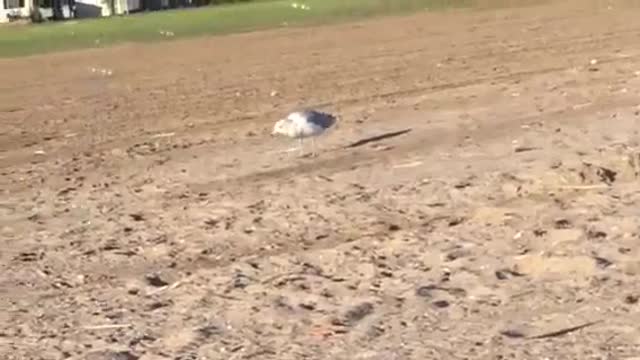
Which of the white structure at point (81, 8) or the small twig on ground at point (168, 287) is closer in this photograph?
the small twig on ground at point (168, 287)

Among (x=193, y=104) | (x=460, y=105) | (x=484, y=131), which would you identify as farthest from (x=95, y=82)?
(x=484, y=131)

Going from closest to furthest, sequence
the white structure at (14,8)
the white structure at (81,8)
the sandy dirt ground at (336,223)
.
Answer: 1. the sandy dirt ground at (336,223)
2. the white structure at (14,8)
3. the white structure at (81,8)

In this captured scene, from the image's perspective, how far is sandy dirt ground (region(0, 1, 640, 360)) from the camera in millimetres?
8062

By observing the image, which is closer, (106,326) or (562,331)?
(562,331)

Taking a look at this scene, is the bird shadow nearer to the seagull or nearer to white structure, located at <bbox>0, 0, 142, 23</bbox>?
the seagull

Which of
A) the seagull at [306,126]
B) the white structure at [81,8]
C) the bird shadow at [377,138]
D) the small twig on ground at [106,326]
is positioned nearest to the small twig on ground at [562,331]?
the small twig on ground at [106,326]

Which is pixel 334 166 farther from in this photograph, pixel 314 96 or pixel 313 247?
pixel 314 96

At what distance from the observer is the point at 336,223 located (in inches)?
441

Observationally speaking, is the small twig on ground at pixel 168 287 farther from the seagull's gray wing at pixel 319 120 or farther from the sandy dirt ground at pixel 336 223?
the seagull's gray wing at pixel 319 120

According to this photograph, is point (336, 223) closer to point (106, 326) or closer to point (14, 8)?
point (106, 326)

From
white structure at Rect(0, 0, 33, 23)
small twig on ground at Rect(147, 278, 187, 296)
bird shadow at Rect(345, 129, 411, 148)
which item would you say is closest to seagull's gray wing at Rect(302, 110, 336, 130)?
bird shadow at Rect(345, 129, 411, 148)

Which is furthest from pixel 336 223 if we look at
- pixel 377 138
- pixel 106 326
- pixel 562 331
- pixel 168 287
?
pixel 377 138

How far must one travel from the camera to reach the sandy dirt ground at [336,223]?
26.5ft

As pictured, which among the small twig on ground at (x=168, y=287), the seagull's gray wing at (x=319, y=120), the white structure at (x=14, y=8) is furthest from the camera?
the white structure at (x=14, y=8)
